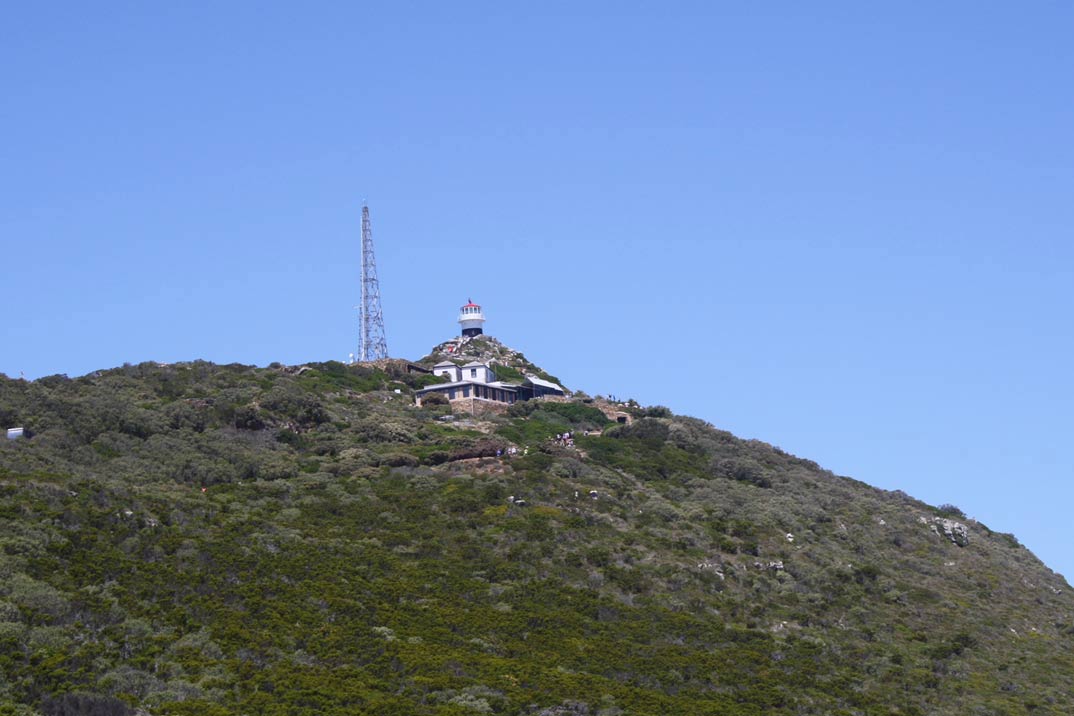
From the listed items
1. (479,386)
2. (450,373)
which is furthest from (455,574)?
(450,373)

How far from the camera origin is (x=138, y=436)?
72.2m

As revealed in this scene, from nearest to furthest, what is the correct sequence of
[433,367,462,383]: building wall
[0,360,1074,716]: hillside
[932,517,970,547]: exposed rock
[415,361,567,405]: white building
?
[0,360,1074,716]: hillside
[932,517,970,547]: exposed rock
[415,361,567,405]: white building
[433,367,462,383]: building wall

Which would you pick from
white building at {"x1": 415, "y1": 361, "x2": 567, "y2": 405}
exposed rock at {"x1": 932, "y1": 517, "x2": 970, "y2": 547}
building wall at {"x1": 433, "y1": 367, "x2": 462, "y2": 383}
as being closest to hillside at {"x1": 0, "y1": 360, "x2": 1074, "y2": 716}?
exposed rock at {"x1": 932, "y1": 517, "x2": 970, "y2": 547}

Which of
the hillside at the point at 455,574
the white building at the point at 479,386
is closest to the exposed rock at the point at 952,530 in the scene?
the hillside at the point at 455,574

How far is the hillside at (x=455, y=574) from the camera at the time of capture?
45.1 metres

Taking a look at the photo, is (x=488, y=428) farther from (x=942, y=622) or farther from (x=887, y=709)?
(x=887, y=709)

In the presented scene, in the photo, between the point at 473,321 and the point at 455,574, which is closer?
the point at 455,574

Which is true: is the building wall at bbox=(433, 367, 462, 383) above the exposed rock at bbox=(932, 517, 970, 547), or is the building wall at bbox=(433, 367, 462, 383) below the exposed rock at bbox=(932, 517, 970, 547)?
above

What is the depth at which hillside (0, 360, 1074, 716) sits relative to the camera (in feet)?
148

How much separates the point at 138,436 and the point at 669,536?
25.7 meters

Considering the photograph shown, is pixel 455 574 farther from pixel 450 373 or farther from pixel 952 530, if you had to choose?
pixel 450 373

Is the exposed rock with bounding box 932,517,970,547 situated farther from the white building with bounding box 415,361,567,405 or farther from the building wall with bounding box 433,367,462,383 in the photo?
the building wall with bounding box 433,367,462,383

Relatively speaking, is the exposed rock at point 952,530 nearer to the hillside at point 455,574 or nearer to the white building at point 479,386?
the hillside at point 455,574

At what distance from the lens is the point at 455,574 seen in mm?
57406
